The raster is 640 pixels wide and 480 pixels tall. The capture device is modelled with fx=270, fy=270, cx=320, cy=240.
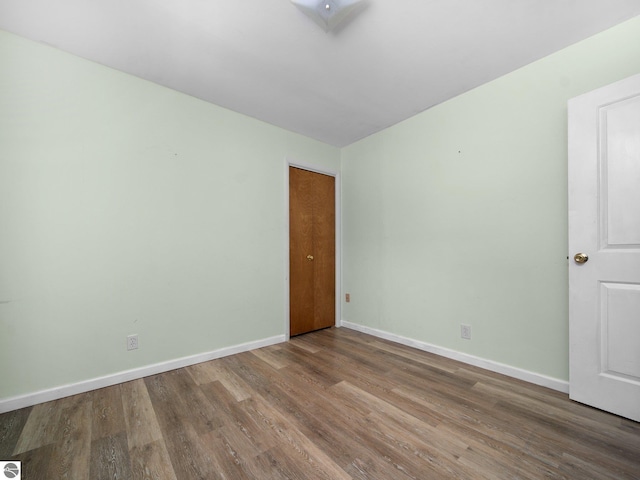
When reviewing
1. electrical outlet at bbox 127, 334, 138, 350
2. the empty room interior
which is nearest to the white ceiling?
the empty room interior

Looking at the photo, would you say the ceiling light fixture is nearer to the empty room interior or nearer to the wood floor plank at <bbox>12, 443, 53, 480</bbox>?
the empty room interior

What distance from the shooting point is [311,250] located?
11.1 ft

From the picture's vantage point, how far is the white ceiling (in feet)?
5.25

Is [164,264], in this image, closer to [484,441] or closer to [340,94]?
[340,94]

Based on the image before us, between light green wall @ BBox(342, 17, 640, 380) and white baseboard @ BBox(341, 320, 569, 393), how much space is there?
0.15ft

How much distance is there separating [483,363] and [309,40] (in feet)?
9.36

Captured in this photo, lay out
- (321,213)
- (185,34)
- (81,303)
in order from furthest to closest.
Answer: (321,213), (81,303), (185,34)

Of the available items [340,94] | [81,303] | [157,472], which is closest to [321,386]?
[157,472]

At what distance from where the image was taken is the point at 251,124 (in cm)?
288

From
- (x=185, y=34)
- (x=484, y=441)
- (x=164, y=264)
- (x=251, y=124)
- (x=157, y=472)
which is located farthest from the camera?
(x=251, y=124)

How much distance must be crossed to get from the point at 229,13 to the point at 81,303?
221cm

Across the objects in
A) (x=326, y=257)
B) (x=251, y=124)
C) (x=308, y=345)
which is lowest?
(x=308, y=345)

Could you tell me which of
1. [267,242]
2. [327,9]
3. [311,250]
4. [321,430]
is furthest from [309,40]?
[321,430]

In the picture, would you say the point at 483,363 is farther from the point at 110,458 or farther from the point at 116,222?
the point at 116,222
